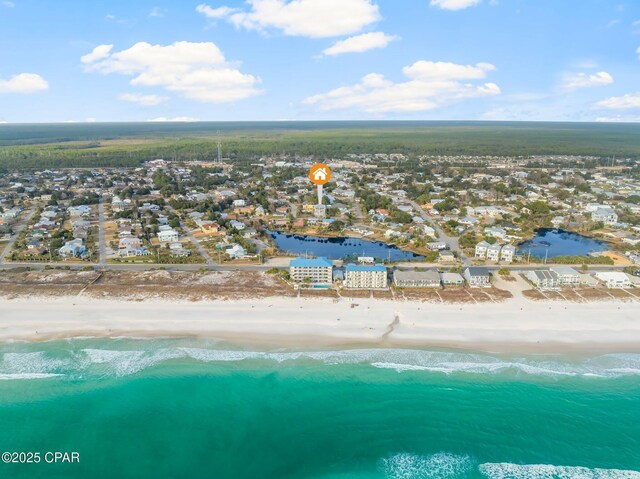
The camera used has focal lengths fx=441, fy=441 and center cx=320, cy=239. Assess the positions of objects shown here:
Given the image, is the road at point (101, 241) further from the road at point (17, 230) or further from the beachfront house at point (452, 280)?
the beachfront house at point (452, 280)

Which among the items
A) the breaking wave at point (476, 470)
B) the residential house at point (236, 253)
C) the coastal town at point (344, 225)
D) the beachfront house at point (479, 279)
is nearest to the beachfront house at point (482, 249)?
the coastal town at point (344, 225)

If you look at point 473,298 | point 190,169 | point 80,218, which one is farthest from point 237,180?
point 473,298

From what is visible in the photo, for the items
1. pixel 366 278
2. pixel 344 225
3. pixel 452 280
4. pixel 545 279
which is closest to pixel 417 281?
pixel 452 280

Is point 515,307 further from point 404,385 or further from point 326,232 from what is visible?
point 326,232

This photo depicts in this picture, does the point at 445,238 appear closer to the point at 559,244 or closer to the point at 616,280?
the point at 559,244

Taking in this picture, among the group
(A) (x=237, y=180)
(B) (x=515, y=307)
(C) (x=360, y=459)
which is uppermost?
(A) (x=237, y=180)

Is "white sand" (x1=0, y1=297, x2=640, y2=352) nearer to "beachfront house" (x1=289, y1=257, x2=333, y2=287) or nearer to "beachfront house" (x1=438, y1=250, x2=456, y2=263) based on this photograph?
"beachfront house" (x1=289, y1=257, x2=333, y2=287)
